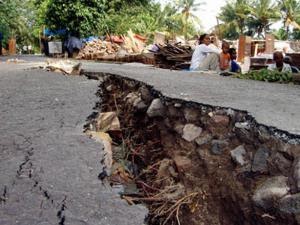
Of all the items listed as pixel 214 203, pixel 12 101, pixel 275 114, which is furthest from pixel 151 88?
pixel 214 203

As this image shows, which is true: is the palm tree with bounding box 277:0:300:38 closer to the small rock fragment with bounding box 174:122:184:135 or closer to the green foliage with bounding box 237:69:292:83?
the green foliage with bounding box 237:69:292:83

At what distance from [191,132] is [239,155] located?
667mm

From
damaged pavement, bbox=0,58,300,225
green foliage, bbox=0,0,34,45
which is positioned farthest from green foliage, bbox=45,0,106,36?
damaged pavement, bbox=0,58,300,225

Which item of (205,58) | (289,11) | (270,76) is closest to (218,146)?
(270,76)

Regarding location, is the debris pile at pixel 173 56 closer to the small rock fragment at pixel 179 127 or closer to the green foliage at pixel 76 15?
the small rock fragment at pixel 179 127

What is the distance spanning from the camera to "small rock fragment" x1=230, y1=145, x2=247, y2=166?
3.03 metres

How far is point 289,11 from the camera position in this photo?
1766 inches

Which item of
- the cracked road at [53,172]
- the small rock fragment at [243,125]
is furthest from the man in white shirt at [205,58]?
the small rock fragment at [243,125]

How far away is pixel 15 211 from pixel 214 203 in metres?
1.65

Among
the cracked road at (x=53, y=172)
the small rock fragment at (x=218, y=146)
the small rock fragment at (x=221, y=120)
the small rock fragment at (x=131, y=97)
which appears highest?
the small rock fragment at (x=221, y=120)

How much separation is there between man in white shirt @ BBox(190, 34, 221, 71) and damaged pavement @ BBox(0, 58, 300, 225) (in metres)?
4.07

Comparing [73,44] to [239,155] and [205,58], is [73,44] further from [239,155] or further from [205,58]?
[239,155]

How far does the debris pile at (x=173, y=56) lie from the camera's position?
11602 mm

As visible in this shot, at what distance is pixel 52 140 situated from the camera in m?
3.00
